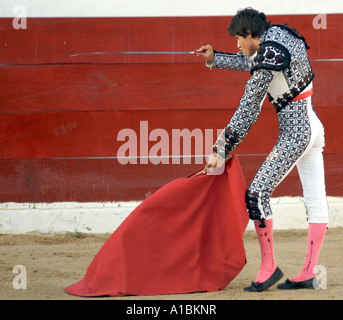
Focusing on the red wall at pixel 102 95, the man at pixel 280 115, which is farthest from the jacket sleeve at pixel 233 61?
the red wall at pixel 102 95

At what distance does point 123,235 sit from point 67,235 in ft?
5.06

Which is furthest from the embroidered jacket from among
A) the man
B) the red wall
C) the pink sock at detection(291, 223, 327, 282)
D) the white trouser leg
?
the red wall

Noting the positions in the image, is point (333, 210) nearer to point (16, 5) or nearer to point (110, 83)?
point (110, 83)

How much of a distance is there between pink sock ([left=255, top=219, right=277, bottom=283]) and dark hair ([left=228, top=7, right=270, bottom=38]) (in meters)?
0.75

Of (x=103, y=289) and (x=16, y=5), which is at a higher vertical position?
(x=16, y=5)

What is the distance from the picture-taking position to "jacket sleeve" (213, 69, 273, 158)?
2.73 m

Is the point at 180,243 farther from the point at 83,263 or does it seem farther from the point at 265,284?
the point at 83,263

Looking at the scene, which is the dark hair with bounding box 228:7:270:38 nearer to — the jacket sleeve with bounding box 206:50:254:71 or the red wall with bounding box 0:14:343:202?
the jacket sleeve with bounding box 206:50:254:71

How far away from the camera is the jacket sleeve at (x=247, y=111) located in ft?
8.96

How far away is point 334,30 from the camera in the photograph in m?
4.48

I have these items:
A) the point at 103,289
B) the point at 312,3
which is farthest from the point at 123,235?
the point at 312,3

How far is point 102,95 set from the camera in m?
4.42

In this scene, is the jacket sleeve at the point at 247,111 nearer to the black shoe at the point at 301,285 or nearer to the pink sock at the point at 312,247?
the pink sock at the point at 312,247

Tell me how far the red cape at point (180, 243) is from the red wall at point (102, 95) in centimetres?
149
